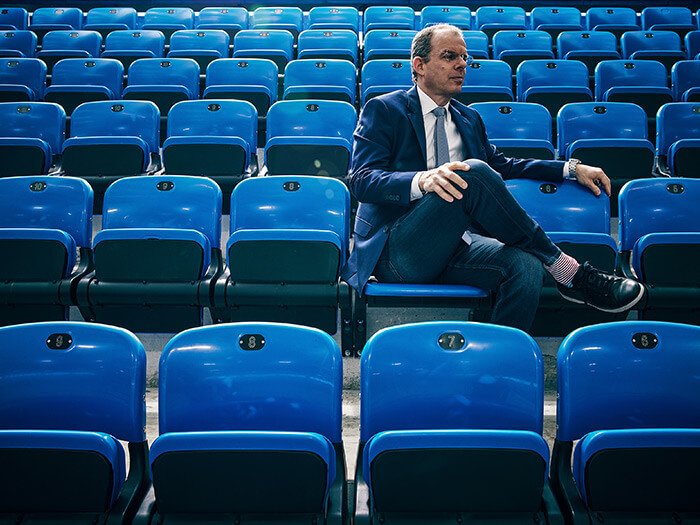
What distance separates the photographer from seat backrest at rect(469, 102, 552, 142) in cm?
217

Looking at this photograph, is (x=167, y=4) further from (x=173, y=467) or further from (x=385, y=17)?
(x=173, y=467)

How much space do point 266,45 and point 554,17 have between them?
2.46 m

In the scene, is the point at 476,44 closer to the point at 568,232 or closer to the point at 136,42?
the point at 136,42

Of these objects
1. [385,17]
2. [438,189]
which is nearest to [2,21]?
[385,17]

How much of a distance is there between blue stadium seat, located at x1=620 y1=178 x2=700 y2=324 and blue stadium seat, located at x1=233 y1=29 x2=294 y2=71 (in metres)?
2.48

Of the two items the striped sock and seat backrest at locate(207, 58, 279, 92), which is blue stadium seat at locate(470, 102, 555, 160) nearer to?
the striped sock

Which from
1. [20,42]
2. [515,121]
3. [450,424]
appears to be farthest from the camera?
[20,42]

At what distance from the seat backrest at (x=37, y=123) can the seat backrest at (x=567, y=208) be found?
195 centimetres

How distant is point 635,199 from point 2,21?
5.00m

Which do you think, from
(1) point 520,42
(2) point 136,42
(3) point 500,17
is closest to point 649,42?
(1) point 520,42

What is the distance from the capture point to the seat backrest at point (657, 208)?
5.00 feet

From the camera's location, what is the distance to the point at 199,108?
2.26m

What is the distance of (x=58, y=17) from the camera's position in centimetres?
449

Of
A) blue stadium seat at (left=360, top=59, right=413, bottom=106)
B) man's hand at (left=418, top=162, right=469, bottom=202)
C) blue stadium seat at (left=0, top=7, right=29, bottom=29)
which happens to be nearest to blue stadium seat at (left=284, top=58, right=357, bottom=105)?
blue stadium seat at (left=360, top=59, right=413, bottom=106)
